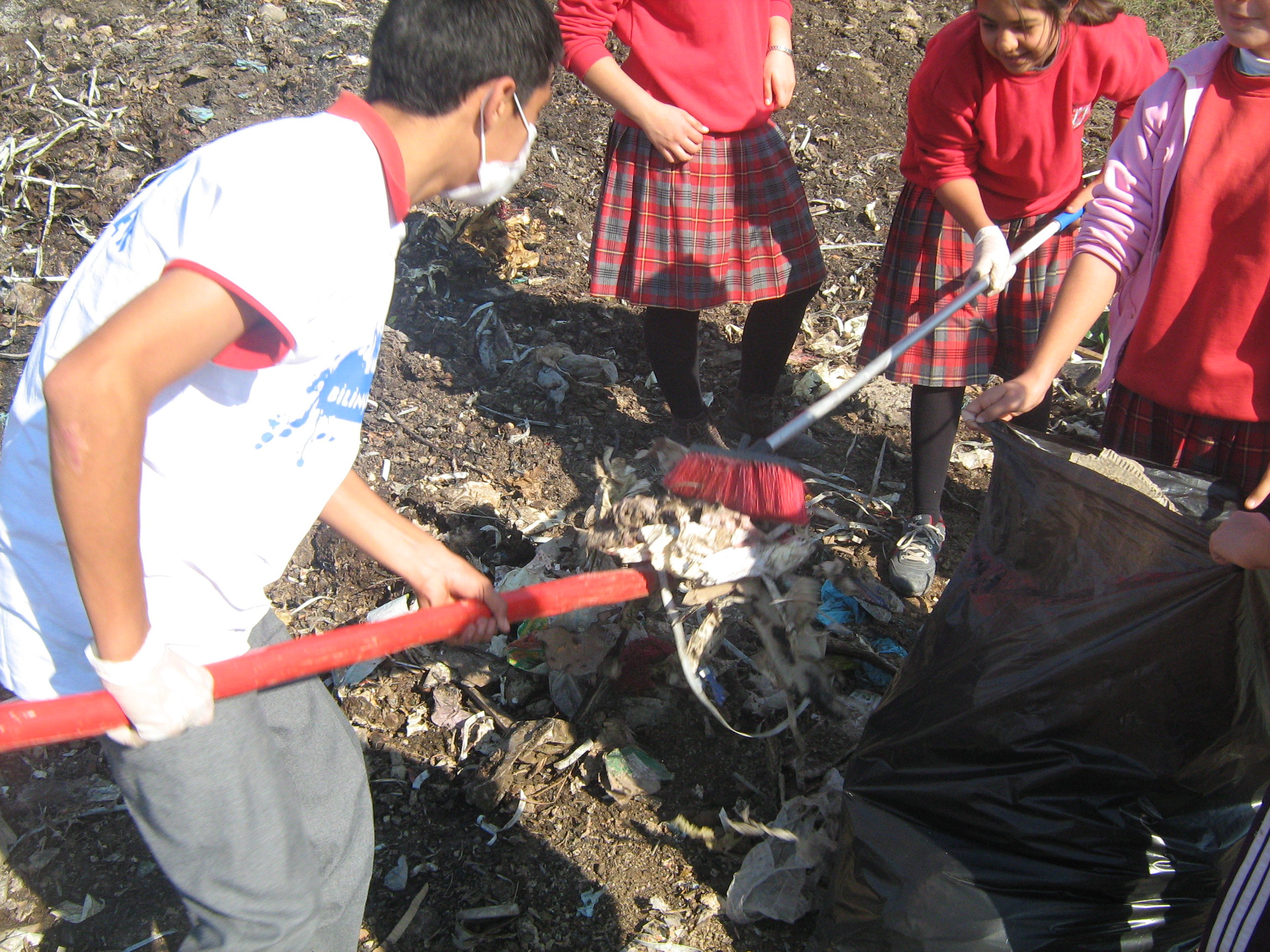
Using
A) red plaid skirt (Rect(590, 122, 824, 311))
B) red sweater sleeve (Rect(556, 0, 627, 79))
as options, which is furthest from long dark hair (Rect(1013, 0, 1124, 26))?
red sweater sleeve (Rect(556, 0, 627, 79))

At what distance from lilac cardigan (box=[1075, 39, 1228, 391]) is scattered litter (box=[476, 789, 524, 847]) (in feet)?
6.52

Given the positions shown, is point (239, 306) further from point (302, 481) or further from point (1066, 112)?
point (1066, 112)

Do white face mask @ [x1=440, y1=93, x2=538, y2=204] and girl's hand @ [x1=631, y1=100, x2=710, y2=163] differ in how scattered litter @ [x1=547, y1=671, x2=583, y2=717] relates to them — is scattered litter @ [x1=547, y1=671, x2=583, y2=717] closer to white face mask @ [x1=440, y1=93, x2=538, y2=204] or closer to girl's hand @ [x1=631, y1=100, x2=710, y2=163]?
white face mask @ [x1=440, y1=93, x2=538, y2=204]

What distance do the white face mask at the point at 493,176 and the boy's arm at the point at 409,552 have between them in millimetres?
618

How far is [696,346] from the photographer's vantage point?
133 inches

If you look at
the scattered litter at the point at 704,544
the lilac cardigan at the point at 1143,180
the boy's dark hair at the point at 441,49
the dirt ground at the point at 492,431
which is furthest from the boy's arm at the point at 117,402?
the lilac cardigan at the point at 1143,180

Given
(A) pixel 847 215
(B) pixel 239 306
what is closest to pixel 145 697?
(B) pixel 239 306

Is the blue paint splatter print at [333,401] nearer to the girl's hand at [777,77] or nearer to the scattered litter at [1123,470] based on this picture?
the scattered litter at [1123,470]

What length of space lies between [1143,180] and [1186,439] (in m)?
0.60

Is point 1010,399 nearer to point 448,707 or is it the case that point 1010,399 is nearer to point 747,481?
point 747,481

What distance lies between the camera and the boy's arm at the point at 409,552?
6.03 ft

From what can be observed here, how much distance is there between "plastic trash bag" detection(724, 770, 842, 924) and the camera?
2143 mm

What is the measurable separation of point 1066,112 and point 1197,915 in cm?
215

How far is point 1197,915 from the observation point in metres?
1.70
